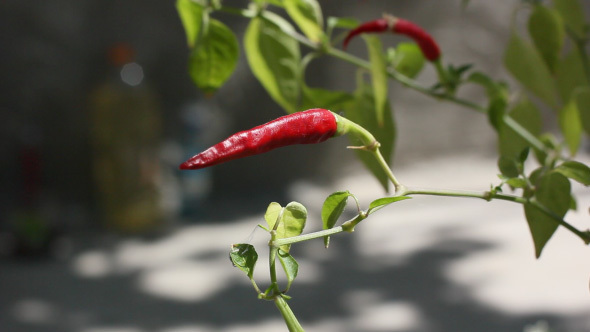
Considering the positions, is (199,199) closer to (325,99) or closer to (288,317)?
(325,99)

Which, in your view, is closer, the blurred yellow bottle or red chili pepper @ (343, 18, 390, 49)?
red chili pepper @ (343, 18, 390, 49)

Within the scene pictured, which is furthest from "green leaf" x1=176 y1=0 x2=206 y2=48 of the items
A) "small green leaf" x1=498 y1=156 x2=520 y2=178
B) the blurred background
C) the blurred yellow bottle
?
the blurred yellow bottle

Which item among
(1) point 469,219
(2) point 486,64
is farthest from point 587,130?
(2) point 486,64

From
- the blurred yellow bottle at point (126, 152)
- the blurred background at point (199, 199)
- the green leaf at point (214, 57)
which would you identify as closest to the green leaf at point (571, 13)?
the green leaf at point (214, 57)

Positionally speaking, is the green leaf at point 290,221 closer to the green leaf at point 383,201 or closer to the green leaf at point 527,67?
the green leaf at point 383,201

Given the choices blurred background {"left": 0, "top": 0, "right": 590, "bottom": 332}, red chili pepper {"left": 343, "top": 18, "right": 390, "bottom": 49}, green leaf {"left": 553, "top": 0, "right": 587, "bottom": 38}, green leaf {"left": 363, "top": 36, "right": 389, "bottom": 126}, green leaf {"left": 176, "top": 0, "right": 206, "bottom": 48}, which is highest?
blurred background {"left": 0, "top": 0, "right": 590, "bottom": 332}

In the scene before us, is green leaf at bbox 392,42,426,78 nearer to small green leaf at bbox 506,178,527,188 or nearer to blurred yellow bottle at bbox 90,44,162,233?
small green leaf at bbox 506,178,527,188

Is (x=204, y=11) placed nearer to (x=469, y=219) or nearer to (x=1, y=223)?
(x=469, y=219)
